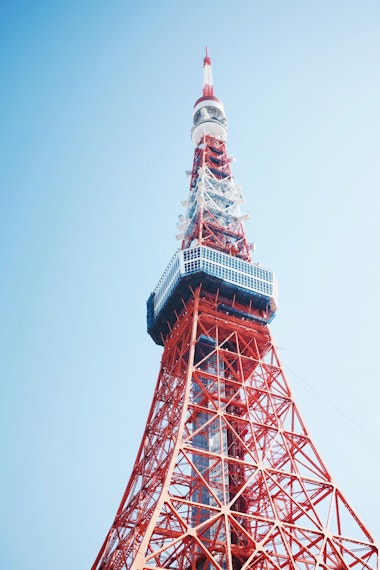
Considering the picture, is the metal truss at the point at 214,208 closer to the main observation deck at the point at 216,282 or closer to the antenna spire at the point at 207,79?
the main observation deck at the point at 216,282

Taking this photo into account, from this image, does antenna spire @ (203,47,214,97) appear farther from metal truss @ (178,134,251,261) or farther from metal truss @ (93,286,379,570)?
metal truss @ (93,286,379,570)

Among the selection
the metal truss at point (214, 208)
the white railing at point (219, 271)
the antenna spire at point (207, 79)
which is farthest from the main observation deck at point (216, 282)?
the antenna spire at point (207, 79)

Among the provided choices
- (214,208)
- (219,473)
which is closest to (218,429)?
(219,473)

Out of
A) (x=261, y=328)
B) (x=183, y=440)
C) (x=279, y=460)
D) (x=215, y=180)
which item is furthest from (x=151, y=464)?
(x=215, y=180)

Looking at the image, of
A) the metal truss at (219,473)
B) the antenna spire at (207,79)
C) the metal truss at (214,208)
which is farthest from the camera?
the antenna spire at (207,79)

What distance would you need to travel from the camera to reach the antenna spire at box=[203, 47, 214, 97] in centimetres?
4709

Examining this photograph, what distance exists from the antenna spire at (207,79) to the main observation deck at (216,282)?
2141 centimetres

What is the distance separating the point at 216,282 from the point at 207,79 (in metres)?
26.3

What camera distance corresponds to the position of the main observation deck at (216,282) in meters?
29.8

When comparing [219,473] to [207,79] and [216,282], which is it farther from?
[207,79]

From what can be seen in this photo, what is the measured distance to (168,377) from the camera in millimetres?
29531

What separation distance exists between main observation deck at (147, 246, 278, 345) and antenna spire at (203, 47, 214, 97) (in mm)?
21408

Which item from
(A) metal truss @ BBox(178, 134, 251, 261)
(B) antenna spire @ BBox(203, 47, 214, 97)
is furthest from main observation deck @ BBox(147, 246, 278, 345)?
(B) antenna spire @ BBox(203, 47, 214, 97)

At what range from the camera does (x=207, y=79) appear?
48.6 m
